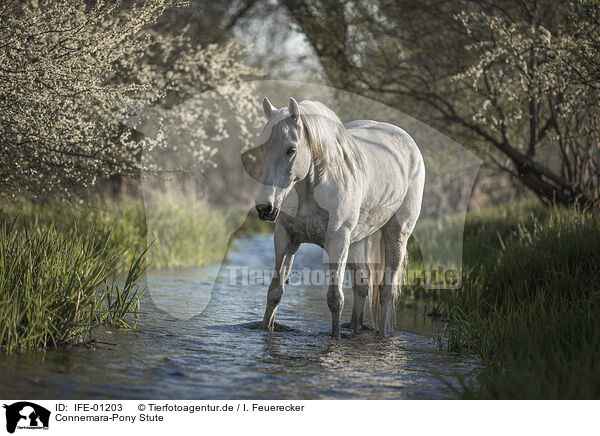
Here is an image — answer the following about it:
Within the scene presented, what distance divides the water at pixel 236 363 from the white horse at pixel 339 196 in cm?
48

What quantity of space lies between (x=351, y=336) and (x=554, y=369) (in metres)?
2.63

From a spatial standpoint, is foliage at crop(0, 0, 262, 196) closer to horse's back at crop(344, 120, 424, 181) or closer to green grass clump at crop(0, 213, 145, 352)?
green grass clump at crop(0, 213, 145, 352)

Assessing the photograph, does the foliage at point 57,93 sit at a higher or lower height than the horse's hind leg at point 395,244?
higher

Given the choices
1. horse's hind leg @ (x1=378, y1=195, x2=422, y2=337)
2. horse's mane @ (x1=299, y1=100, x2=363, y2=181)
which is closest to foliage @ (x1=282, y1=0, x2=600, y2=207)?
horse's hind leg @ (x1=378, y1=195, x2=422, y2=337)

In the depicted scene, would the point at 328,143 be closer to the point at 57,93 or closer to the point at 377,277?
the point at 377,277

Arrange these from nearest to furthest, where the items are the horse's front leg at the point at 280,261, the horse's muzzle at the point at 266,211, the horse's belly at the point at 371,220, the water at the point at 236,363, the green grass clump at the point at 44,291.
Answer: the water at the point at 236,363 → the green grass clump at the point at 44,291 → the horse's muzzle at the point at 266,211 → the horse's front leg at the point at 280,261 → the horse's belly at the point at 371,220

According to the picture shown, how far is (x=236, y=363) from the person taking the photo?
4.62 metres

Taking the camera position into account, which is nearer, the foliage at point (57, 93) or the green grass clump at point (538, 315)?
the green grass clump at point (538, 315)

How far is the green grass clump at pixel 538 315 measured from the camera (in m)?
3.65

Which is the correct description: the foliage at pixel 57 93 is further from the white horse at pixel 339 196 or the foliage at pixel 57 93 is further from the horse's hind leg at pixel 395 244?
the horse's hind leg at pixel 395 244

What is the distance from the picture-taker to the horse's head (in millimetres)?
4770
